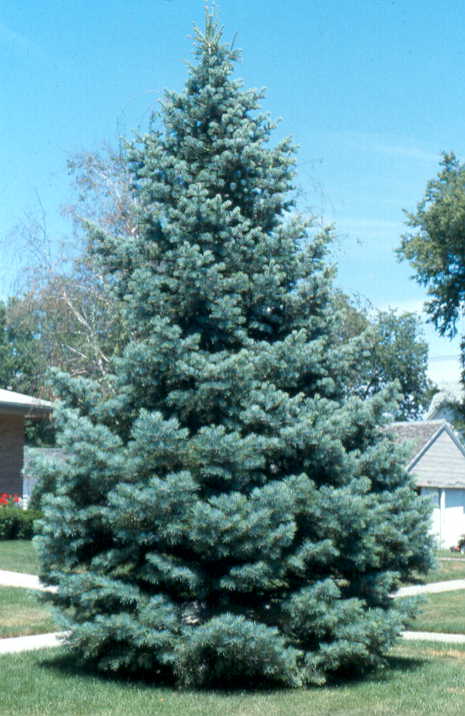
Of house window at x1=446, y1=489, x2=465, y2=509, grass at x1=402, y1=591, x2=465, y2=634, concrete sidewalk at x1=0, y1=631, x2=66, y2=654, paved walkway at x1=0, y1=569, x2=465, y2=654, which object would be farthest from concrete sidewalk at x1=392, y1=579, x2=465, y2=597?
house window at x1=446, y1=489, x2=465, y2=509

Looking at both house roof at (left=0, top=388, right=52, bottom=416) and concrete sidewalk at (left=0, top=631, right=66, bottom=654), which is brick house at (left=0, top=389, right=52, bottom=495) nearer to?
house roof at (left=0, top=388, right=52, bottom=416)

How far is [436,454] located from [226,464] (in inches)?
1217

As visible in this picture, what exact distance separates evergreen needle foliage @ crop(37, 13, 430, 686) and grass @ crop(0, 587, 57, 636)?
2304 mm

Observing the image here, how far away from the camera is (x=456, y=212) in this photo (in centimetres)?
3073

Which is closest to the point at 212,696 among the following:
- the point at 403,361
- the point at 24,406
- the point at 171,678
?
the point at 171,678

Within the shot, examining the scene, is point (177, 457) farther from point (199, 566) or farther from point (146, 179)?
point (146, 179)

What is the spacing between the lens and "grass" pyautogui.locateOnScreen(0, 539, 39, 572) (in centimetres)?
1602

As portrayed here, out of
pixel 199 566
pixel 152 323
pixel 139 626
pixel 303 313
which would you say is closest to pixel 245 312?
pixel 303 313

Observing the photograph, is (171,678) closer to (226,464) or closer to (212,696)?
(212,696)

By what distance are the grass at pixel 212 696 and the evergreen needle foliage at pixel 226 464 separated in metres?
0.21

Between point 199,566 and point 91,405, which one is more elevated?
point 91,405

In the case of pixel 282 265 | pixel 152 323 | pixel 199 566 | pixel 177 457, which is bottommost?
pixel 199 566

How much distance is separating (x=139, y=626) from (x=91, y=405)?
7.07ft

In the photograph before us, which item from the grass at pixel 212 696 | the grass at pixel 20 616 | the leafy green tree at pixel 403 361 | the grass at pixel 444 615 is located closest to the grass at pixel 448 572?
the grass at pixel 444 615
